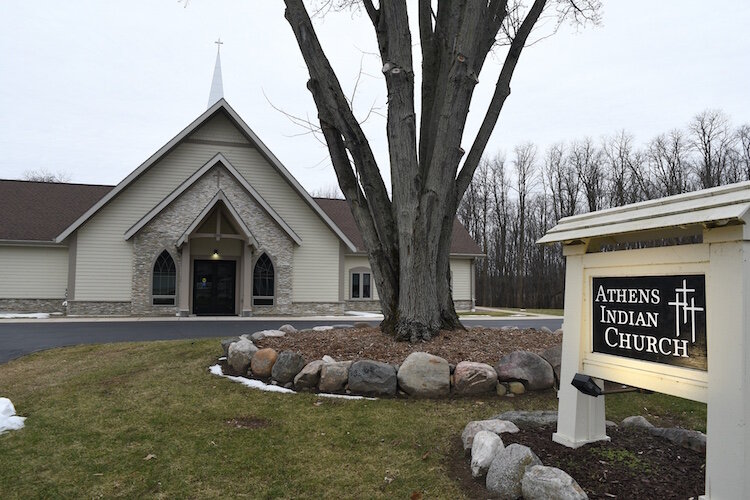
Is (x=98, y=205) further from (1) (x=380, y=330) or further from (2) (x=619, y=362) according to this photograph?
(2) (x=619, y=362)

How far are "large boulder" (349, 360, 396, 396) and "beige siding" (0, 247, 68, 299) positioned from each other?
63.4ft

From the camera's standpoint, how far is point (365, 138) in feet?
26.4

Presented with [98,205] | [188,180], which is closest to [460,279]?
[188,180]

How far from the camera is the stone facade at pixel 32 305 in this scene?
20.2m

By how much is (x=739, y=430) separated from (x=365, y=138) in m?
6.33

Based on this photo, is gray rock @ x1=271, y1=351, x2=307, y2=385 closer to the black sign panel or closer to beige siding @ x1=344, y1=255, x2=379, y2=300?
the black sign panel

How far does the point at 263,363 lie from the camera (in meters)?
6.80

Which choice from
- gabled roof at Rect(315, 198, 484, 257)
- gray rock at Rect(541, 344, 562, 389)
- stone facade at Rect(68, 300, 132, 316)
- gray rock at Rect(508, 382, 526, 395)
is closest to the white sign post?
gray rock at Rect(508, 382, 526, 395)

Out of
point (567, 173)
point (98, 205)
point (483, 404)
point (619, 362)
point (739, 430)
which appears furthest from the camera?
point (567, 173)

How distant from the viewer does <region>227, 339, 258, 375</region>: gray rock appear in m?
7.09

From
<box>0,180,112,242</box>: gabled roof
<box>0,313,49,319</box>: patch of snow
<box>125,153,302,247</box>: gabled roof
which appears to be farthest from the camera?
<box>0,180,112,242</box>: gabled roof

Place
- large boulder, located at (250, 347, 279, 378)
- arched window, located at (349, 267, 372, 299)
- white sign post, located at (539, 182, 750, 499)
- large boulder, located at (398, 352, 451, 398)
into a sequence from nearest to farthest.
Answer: white sign post, located at (539, 182, 750, 499) < large boulder, located at (398, 352, 451, 398) < large boulder, located at (250, 347, 279, 378) < arched window, located at (349, 267, 372, 299)

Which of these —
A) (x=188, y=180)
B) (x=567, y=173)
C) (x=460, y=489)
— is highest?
(x=567, y=173)

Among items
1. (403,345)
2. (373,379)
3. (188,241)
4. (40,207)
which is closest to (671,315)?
(373,379)
